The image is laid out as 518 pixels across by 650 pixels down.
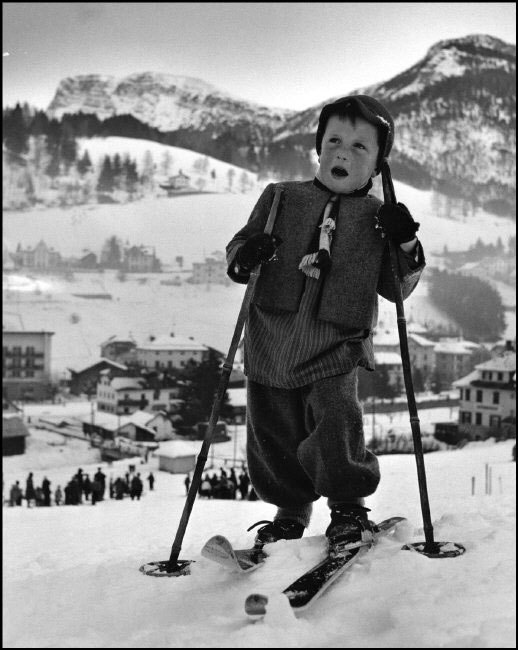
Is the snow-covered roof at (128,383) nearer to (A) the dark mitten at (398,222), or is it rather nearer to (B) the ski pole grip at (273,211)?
(B) the ski pole grip at (273,211)

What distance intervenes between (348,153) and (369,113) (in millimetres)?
103

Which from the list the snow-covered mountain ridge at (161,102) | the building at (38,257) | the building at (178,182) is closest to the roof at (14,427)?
the building at (38,257)

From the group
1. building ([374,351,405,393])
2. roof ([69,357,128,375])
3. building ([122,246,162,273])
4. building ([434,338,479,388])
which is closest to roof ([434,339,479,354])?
building ([434,338,479,388])

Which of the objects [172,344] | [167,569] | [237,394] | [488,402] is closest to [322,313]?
[167,569]

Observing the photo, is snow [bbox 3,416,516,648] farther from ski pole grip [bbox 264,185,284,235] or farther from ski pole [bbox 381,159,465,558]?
ski pole grip [bbox 264,185,284,235]

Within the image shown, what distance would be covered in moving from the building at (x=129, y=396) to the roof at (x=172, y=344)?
1659mm

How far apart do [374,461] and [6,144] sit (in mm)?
28136

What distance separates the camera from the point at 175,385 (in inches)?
704

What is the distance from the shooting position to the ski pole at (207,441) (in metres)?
1.24

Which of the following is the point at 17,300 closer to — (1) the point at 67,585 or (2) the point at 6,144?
(2) the point at 6,144

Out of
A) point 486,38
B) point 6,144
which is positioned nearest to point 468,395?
point 486,38

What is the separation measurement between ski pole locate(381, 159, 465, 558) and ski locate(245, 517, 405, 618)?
0.11 m

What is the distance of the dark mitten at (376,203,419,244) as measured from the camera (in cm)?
136

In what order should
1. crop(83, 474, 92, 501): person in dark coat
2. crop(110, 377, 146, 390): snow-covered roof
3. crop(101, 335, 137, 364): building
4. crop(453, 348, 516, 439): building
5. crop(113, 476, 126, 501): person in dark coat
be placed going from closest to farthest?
crop(113, 476, 126, 501): person in dark coat
crop(83, 474, 92, 501): person in dark coat
crop(453, 348, 516, 439): building
crop(110, 377, 146, 390): snow-covered roof
crop(101, 335, 137, 364): building
